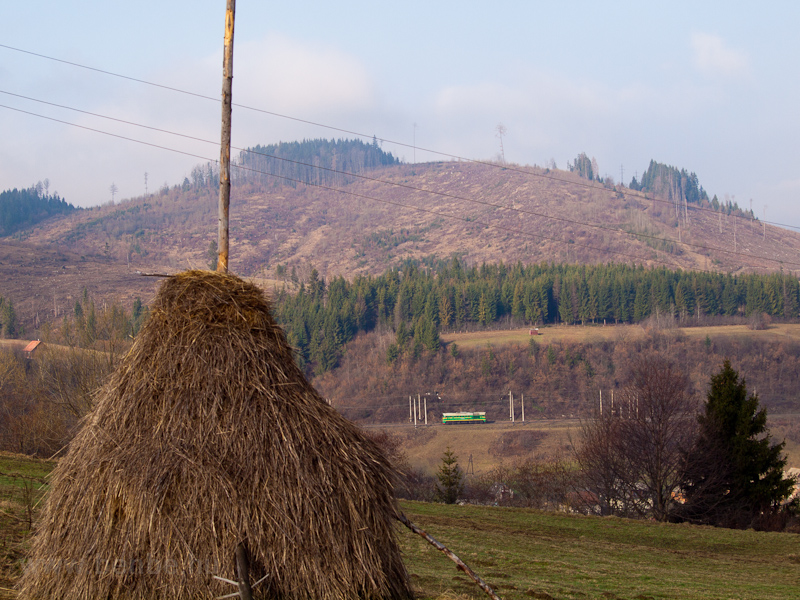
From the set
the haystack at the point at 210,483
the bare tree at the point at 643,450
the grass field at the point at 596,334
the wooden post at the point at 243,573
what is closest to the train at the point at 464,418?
the grass field at the point at 596,334

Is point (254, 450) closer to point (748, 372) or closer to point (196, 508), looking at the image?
point (196, 508)

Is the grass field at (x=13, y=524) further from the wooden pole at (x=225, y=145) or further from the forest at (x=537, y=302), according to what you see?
the forest at (x=537, y=302)

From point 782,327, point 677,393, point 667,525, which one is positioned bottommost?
point 667,525

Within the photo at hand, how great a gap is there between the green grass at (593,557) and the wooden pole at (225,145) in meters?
6.10

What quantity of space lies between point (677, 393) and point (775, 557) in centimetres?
1670

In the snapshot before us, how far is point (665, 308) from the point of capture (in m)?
132

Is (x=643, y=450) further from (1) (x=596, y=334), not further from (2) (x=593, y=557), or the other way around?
(1) (x=596, y=334)

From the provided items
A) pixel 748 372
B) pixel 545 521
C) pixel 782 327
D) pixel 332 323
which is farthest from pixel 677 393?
pixel 782 327

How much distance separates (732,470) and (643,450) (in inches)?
190

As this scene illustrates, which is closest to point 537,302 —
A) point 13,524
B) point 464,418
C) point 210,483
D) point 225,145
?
point 464,418

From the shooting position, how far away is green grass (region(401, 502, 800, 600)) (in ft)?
48.2

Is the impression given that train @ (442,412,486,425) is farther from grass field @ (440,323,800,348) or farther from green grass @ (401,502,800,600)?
green grass @ (401,502,800,600)

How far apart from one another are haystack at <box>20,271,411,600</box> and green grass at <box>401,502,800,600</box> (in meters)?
3.38

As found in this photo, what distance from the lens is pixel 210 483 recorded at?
22.6 feet
